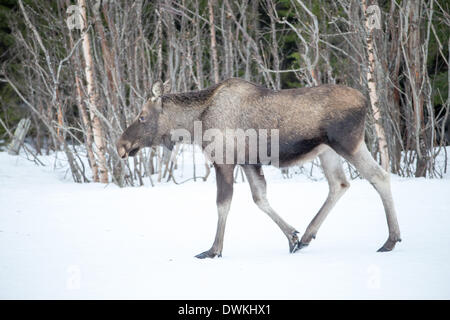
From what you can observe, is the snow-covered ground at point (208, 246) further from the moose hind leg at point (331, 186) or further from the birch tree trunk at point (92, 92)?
the birch tree trunk at point (92, 92)

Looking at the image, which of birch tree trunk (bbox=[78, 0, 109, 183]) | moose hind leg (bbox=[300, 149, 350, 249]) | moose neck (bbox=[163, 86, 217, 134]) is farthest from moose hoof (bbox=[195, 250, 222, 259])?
birch tree trunk (bbox=[78, 0, 109, 183])

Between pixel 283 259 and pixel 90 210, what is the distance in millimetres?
3905

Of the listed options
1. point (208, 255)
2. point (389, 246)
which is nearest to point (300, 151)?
point (389, 246)

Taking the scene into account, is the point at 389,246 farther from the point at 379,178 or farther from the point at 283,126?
the point at 283,126

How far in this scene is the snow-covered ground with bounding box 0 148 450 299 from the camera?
139 inches

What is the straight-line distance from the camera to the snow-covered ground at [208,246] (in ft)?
11.6

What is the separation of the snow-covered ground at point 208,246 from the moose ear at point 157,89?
1.57 meters

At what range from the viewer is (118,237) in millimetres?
5633

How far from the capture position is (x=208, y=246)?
5184mm

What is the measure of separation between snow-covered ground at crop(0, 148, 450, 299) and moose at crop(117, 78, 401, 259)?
0.41 m

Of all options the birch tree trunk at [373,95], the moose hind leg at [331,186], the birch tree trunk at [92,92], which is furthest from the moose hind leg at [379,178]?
the birch tree trunk at [92,92]

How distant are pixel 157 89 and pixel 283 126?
1373mm

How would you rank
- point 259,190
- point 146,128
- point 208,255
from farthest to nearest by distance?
point 146,128
point 259,190
point 208,255

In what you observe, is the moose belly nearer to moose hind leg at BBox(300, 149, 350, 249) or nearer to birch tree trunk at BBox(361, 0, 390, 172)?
moose hind leg at BBox(300, 149, 350, 249)
